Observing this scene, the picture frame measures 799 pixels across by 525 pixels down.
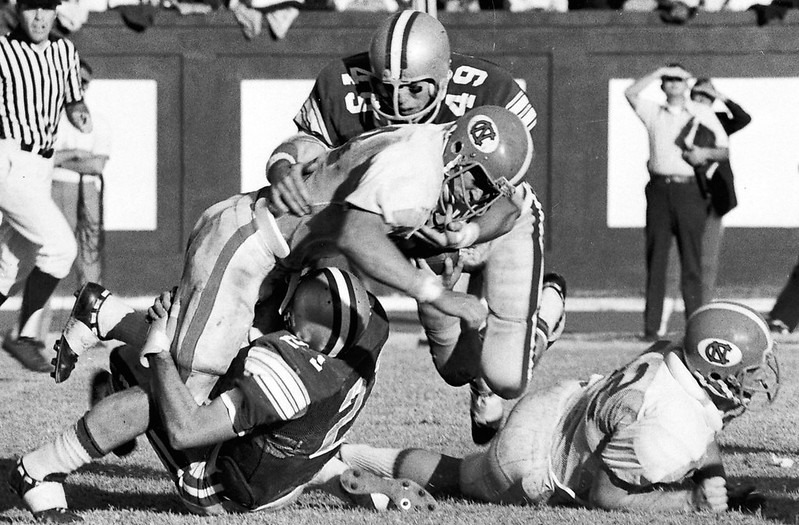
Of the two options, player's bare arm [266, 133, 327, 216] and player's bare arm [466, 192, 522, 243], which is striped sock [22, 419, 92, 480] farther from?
player's bare arm [466, 192, 522, 243]

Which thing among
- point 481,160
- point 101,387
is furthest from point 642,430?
point 101,387

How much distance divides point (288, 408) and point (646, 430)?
3.11 feet

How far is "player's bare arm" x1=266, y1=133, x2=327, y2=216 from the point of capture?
396 centimetres

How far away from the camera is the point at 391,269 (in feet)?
12.3

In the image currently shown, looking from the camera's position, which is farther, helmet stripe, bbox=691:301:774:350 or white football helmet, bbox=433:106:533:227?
white football helmet, bbox=433:106:533:227

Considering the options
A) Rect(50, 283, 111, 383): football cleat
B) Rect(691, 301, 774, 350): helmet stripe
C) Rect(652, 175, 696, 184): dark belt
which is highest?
Rect(691, 301, 774, 350): helmet stripe

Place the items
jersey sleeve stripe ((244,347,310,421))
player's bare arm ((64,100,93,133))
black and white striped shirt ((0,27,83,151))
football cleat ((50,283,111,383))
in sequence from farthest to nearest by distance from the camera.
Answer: player's bare arm ((64,100,93,133)) < black and white striped shirt ((0,27,83,151)) < football cleat ((50,283,111,383)) < jersey sleeve stripe ((244,347,310,421))

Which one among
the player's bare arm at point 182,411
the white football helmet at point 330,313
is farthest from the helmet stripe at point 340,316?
the player's bare arm at point 182,411

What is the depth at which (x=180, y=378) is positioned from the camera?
3756mm

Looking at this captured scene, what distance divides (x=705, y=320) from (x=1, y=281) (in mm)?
4677

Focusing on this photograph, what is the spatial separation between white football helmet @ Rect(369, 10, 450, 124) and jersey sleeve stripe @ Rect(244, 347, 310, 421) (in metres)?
1.19

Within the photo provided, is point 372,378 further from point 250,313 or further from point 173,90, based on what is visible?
point 173,90

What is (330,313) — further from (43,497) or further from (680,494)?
(680,494)

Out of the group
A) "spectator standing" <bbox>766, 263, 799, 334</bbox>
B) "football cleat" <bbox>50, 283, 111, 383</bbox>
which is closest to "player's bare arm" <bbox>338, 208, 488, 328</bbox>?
"football cleat" <bbox>50, 283, 111, 383</bbox>
